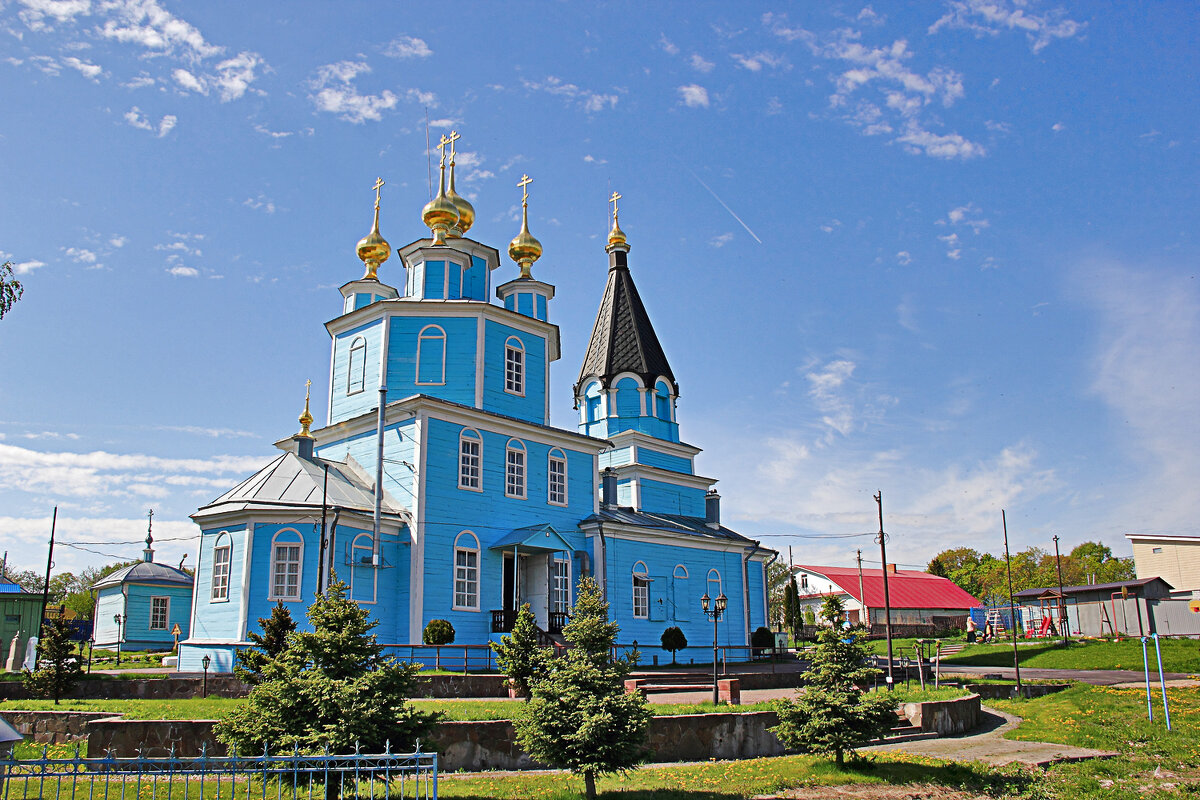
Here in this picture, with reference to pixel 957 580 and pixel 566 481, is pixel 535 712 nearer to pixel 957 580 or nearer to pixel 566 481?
pixel 566 481

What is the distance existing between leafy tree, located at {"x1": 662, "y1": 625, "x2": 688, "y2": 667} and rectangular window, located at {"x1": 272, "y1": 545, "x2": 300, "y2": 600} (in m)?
11.6

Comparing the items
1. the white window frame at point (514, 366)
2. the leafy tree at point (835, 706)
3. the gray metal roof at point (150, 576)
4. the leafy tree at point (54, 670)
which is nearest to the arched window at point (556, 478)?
the white window frame at point (514, 366)

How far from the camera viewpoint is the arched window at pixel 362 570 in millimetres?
21266

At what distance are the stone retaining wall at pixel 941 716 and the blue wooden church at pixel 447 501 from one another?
761 centimetres

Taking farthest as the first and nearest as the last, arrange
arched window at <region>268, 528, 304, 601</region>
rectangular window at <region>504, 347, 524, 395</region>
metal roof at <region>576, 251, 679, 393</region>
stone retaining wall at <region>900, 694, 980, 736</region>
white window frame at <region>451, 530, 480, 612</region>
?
1. metal roof at <region>576, 251, 679, 393</region>
2. rectangular window at <region>504, 347, 524, 395</region>
3. white window frame at <region>451, 530, 480, 612</region>
4. arched window at <region>268, 528, 304, 601</region>
5. stone retaining wall at <region>900, 694, 980, 736</region>

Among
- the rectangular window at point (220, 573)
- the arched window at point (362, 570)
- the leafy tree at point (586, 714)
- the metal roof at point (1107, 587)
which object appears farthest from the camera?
the metal roof at point (1107, 587)

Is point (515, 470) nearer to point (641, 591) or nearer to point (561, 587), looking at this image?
point (561, 587)

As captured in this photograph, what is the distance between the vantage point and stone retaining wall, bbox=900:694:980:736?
55.1 ft

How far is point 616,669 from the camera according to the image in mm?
11188

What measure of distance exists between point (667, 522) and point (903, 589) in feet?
116

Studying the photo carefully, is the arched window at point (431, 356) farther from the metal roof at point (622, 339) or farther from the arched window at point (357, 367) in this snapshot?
the metal roof at point (622, 339)

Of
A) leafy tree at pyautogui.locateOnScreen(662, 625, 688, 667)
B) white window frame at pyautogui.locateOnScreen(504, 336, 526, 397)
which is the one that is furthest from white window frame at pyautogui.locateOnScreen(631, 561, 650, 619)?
white window frame at pyautogui.locateOnScreen(504, 336, 526, 397)

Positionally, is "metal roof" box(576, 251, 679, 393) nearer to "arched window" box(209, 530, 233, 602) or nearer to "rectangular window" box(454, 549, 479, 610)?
"rectangular window" box(454, 549, 479, 610)

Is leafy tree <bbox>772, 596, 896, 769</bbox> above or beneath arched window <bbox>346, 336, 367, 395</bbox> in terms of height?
beneath
